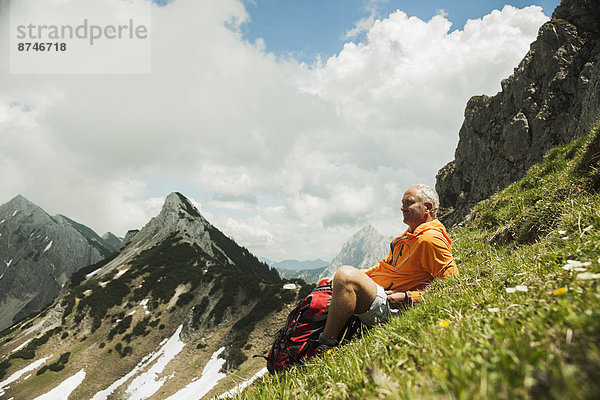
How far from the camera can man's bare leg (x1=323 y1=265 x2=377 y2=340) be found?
12.5 feet

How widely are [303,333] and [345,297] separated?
922mm

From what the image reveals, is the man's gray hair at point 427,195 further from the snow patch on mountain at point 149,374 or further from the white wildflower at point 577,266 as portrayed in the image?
the snow patch on mountain at point 149,374

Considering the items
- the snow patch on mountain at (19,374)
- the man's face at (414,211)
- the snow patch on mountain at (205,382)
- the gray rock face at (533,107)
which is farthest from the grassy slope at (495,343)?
the snow patch on mountain at (19,374)

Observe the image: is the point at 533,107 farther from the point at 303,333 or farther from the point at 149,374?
the point at 149,374

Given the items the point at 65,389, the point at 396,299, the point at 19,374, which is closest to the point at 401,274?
the point at 396,299

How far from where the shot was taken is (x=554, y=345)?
1.24m

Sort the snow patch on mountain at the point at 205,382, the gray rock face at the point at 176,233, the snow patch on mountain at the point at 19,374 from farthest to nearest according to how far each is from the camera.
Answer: the gray rock face at the point at 176,233 → the snow patch on mountain at the point at 19,374 → the snow patch on mountain at the point at 205,382

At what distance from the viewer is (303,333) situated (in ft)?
13.6

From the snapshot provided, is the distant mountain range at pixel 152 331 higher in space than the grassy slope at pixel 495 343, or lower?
lower

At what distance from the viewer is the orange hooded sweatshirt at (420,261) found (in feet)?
14.6

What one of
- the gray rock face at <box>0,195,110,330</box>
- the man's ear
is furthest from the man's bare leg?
the gray rock face at <box>0,195,110,330</box>

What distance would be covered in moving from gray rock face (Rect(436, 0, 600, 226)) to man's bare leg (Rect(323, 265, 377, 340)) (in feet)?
123

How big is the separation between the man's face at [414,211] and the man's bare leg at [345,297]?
214 centimetres

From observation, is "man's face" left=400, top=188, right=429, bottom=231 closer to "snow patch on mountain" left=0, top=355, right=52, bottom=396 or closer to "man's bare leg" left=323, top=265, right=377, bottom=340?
"man's bare leg" left=323, top=265, right=377, bottom=340
